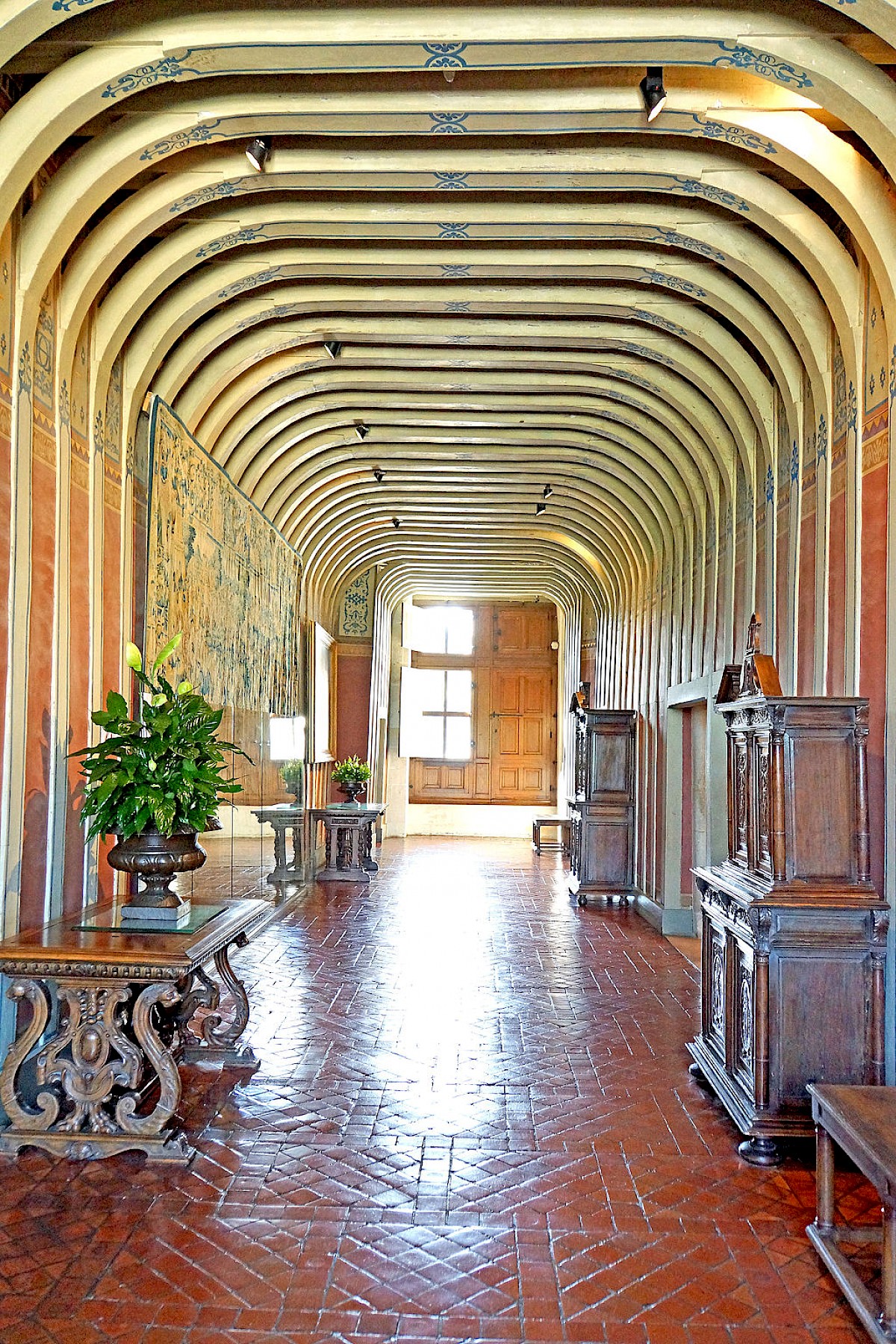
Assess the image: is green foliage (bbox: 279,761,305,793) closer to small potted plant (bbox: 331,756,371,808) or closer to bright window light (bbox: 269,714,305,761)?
bright window light (bbox: 269,714,305,761)

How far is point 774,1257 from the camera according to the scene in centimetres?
329

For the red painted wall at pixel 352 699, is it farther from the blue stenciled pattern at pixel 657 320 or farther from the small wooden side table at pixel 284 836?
the blue stenciled pattern at pixel 657 320

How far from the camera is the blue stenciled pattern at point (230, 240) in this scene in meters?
5.33

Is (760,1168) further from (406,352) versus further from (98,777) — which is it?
(406,352)

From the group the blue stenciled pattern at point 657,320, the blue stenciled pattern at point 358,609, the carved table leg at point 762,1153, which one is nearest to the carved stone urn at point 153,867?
the carved table leg at point 762,1153

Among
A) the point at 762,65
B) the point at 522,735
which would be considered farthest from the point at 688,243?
the point at 522,735

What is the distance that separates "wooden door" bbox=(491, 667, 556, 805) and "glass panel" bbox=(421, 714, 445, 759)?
0.92m

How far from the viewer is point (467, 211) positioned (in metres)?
5.31

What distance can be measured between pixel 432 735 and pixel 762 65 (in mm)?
14978

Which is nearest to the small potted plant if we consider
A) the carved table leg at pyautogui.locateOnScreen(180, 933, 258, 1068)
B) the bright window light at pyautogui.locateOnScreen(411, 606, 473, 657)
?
the bright window light at pyautogui.locateOnScreen(411, 606, 473, 657)

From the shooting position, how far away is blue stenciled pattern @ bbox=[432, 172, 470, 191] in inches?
190

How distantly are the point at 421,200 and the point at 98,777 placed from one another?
132 inches

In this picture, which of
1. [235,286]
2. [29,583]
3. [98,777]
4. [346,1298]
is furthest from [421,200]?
[346,1298]

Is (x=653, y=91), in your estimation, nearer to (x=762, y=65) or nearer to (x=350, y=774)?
(x=762, y=65)
